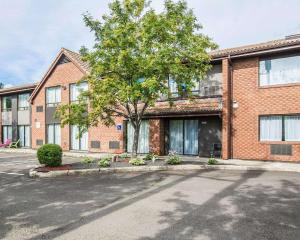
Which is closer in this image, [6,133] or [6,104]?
[6,104]

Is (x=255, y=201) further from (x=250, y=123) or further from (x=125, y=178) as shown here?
(x=250, y=123)

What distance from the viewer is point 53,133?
24.8 m

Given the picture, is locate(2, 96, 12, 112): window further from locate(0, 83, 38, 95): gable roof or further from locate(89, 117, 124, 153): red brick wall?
locate(89, 117, 124, 153): red brick wall

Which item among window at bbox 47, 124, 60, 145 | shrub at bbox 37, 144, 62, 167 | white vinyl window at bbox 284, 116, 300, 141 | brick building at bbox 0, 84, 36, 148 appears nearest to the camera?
shrub at bbox 37, 144, 62, 167

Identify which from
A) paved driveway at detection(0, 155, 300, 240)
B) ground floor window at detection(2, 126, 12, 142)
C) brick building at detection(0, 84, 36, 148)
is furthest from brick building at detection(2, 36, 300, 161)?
ground floor window at detection(2, 126, 12, 142)

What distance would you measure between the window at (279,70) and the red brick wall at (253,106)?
332 mm

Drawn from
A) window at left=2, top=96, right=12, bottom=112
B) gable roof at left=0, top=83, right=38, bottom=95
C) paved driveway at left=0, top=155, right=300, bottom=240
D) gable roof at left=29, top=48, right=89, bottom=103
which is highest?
gable roof at left=29, top=48, right=89, bottom=103

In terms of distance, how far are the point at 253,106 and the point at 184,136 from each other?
4.75 meters

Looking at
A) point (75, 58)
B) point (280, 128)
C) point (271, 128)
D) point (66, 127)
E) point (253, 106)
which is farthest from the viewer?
point (66, 127)

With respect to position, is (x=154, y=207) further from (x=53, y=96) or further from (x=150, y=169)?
(x=53, y=96)

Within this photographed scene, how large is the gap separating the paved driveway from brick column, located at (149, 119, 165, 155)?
7.07 m

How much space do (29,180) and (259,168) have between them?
10.1 metres

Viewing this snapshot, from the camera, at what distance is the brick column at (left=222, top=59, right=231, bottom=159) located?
1552 cm

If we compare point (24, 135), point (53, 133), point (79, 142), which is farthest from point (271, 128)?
point (24, 135)
